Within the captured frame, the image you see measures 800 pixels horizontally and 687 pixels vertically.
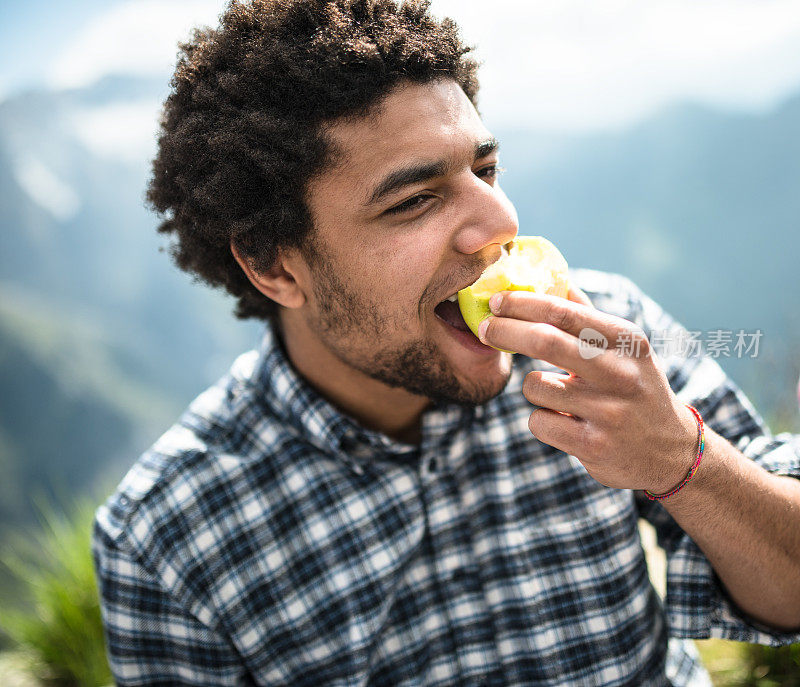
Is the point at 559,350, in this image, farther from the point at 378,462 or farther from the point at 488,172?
the point at 378,462

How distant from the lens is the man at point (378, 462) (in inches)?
64.8

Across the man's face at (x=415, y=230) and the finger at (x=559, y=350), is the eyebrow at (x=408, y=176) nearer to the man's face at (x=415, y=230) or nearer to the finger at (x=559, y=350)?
the man's face at (x=415, y=230)

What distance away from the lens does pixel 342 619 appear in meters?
1.85

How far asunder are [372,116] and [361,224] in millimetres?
279

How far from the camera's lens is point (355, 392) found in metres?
2.03

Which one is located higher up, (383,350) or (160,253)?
(160,253)

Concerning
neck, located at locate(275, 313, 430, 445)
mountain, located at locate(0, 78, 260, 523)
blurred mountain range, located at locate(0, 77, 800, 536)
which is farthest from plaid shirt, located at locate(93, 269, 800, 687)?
mountain, located at locate(0, 78, 260, 523)

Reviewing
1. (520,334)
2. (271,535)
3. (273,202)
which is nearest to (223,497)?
(271,535)

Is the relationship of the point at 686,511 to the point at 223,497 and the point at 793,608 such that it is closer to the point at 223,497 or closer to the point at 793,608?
the point at 793,608

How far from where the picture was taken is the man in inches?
64.8

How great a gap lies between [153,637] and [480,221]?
1520 mm

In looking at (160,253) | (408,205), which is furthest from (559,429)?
(160,253)

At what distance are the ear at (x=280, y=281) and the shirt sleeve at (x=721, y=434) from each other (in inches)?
42.8

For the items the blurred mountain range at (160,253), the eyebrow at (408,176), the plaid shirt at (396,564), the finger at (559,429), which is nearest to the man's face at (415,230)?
the eyebrow at (408,176)
